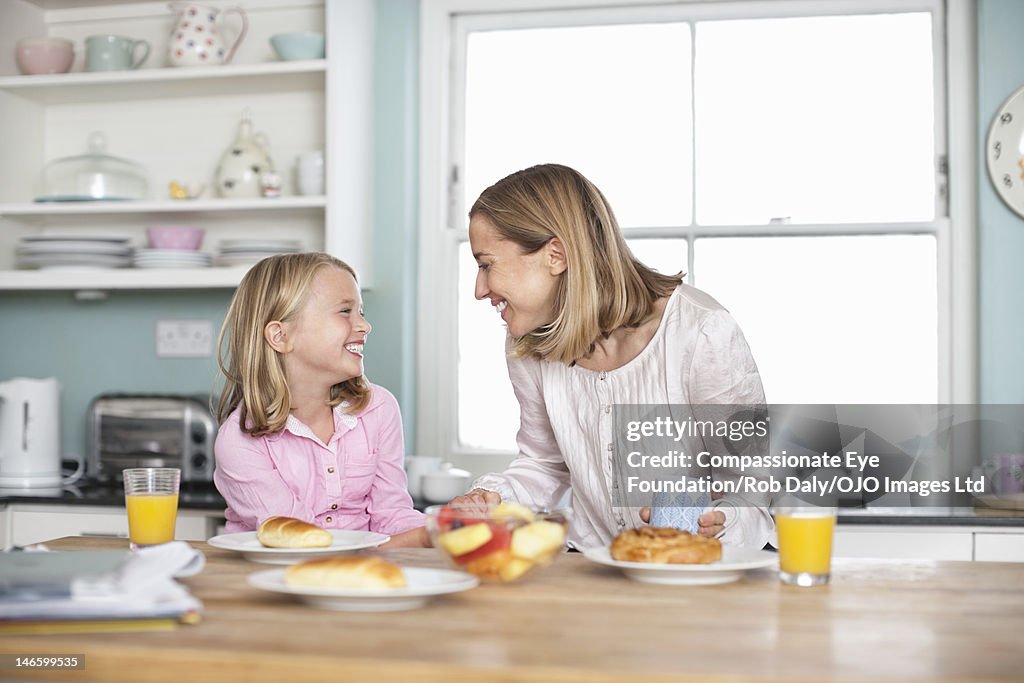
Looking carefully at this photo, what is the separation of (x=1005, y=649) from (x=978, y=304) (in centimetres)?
228

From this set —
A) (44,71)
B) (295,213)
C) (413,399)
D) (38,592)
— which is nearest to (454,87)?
(295,213)

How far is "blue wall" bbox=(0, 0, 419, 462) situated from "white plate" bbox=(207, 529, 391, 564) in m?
1.73

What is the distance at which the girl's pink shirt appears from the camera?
192 cm

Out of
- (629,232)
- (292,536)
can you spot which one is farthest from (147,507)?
(629,232)

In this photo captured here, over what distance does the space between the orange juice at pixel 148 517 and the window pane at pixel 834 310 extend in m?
2.01

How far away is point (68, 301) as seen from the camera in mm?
3527

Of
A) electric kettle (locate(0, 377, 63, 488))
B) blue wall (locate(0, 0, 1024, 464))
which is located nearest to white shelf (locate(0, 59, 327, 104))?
blue wall (locate(0, 0, 1024, 464))

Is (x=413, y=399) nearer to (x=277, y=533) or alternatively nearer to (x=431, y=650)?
(x=277, y=533)

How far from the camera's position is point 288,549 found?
4.50 ft

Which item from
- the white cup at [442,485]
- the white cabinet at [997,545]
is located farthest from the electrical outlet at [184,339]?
the white cabinet at [997,545]

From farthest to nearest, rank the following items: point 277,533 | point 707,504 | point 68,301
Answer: point 68,301 < point 707,504 < point 277,533

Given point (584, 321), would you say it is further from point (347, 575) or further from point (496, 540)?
point (347, 575)

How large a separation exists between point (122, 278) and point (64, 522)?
703 mm

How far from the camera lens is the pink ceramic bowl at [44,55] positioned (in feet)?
10.8
